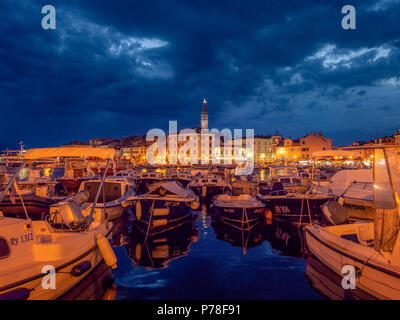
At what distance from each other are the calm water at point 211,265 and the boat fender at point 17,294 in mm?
2570

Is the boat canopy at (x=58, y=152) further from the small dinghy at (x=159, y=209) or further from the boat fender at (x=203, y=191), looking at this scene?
the boat fender at (x=203, y=191)

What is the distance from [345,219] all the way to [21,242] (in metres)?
10.4

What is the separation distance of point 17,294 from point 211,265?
19.2ft

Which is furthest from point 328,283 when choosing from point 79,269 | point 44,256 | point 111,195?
point 111,195

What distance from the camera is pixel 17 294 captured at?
505 centimetres

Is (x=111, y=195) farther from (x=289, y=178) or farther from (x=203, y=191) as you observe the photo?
(x=289, y=178)

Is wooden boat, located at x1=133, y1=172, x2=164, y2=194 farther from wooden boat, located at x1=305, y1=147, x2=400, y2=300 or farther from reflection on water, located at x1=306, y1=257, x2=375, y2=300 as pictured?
wooden boat, located at x1=305, y1=147, x2=400, y2=300

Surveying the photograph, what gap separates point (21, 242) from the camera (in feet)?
19.1

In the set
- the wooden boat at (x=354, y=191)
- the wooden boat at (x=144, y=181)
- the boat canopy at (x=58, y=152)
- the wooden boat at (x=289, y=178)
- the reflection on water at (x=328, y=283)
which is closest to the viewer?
the reflection on water at (x=328, y=283)

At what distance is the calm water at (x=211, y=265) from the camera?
743 centimetres

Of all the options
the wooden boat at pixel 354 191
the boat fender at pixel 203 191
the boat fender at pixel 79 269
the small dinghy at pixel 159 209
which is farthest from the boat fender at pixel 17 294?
the boat fender at pixel 203 191

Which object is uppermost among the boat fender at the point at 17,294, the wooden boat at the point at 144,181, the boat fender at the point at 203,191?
the wooden boat at the point at 144,181
